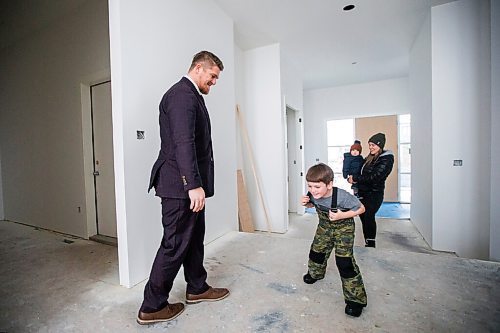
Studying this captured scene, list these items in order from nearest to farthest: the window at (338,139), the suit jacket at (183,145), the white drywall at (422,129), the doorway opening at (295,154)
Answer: the suit jacket at (183,145) < the white drywall at (422,129) < the doorway opening at (295,154) < the window at (338,139)

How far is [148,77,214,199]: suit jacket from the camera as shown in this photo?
4.35ft

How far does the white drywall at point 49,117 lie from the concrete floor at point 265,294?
107cm

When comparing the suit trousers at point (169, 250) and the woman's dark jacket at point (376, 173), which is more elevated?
the woman's dark jacket at point (376, 173)


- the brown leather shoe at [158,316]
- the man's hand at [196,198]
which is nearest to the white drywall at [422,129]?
the man's hand at [196,198]

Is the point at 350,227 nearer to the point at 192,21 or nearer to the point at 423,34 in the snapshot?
the point at 192,21

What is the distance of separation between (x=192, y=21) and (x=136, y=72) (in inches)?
39.1

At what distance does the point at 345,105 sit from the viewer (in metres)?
6.73

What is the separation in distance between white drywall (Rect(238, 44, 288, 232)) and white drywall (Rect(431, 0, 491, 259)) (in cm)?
200

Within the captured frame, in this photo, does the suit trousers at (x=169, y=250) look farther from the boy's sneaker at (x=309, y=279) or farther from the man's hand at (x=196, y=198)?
the boy's sneaker at (x=309, y=279)

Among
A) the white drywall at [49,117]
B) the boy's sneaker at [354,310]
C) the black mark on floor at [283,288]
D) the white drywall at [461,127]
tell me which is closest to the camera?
the boy's sneaker at [354,310]

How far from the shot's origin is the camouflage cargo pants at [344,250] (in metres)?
1.47

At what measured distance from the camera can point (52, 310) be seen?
1587 millimetres

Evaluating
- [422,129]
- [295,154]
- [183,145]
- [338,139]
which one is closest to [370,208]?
[422,129]

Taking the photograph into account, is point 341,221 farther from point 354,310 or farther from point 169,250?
point 169,250
